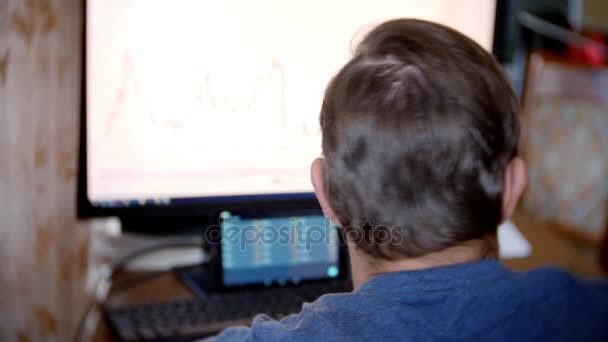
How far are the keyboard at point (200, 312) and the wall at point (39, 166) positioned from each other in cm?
8

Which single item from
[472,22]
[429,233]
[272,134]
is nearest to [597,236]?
[472,22]

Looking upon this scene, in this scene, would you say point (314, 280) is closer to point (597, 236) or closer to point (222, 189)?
point (222, 189)

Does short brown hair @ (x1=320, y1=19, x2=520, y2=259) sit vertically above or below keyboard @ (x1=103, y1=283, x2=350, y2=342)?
above

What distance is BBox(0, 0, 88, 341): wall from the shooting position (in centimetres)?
57

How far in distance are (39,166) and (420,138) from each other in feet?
1.50

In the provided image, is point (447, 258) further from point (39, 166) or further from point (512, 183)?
point (39, 166)

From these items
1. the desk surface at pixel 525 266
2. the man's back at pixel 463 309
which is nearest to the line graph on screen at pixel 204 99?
the desk surface at pixel 525 266

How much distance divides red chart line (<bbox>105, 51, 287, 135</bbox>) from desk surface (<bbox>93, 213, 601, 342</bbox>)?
24 cm

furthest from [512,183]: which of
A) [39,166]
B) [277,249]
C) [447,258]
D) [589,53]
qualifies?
[589,53]

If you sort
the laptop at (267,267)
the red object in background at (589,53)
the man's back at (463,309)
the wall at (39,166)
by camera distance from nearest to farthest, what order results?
1. the man's back at (463,309)
2. the wall at (39,166)
3. the laptop at (267,267)
4. the red object in background at (589,53)

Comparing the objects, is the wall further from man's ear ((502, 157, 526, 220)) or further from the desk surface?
man's ear ((502, 157, 526, 220))

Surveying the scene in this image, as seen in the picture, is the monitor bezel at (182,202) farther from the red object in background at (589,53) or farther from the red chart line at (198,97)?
the red object in background at (589,53)

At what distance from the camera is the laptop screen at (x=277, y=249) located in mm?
729

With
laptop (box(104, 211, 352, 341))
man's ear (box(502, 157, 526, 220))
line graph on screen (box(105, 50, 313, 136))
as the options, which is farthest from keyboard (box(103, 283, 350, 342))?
man's ear (box(502, 157, 526, 220))
